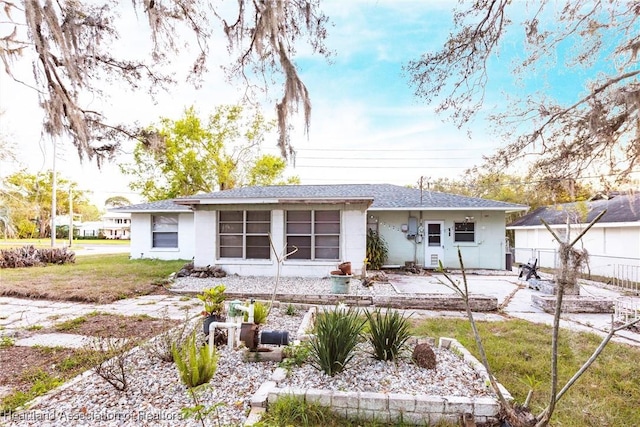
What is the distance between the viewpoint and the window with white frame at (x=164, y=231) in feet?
48.2

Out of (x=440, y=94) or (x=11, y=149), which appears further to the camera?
(x=11, y=149)

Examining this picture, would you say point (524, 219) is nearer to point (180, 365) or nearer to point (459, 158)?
point (459, 158)

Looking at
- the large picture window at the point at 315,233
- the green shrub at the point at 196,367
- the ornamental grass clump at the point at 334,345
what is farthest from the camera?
the large picture window at the point at 315,233

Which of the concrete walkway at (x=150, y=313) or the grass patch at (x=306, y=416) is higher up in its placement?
the grass patch at (x=306, y=416)

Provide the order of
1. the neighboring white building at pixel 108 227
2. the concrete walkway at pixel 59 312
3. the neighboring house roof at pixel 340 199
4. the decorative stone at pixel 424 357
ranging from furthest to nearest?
the neighboring white building at pixel 108 227, the neighboring house roof at pixel 340 199, the concrete walkway at pixel 59 312, the decorative stone at pixel 424 357

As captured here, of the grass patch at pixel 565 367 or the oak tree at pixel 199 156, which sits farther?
the oak tree at pixel 199 156

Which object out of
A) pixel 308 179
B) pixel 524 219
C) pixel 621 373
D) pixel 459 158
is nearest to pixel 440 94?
pixel 621 373

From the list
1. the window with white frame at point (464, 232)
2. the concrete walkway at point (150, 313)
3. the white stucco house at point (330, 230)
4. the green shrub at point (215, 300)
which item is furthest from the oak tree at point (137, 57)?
the window with white frame at point (464, 232)

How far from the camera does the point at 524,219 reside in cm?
1919

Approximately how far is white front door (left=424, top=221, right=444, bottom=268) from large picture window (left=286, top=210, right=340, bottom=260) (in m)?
4.65

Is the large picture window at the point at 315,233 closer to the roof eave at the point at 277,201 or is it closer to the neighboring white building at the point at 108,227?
the roof eave at the point at 277,201

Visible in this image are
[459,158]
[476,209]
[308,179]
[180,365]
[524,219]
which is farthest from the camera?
[308,179]

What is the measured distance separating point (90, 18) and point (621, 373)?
Answer: 8166mm

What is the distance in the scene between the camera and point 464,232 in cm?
1311
